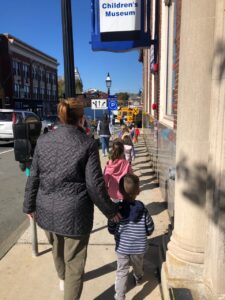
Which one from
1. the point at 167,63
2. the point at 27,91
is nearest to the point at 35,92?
the point at 27,91

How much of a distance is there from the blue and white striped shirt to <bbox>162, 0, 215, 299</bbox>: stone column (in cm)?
31

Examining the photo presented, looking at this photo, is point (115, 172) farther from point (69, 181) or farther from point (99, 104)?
point (99, 104)

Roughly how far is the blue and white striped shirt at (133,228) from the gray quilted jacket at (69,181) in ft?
1.05

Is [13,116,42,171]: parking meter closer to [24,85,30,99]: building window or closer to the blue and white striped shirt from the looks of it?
the blue and white striped shirt

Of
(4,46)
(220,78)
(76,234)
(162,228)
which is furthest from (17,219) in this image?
(4,46)

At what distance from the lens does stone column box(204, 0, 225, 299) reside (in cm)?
240

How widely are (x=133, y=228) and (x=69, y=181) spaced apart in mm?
819

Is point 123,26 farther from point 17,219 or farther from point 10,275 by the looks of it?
point 10,275

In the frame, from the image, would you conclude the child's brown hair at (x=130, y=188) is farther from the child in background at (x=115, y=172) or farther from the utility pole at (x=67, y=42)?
the utility pole at (x=67, y=42)

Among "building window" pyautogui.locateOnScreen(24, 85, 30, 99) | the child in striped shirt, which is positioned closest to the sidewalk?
the child in striped shirt

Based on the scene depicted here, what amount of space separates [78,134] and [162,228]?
2.87 m

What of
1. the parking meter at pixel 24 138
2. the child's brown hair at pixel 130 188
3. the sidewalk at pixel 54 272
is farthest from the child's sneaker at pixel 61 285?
the parking meter at pixel 24 138

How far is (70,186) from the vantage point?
2506mm

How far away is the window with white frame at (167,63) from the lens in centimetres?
602
